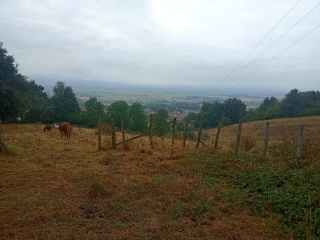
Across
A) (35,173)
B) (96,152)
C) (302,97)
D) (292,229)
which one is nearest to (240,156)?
(292,229)

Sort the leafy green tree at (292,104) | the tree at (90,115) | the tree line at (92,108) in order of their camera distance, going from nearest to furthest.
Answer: the tree line at (92,108) < the tree at (90,115) < the leafy green tree at (292,104)

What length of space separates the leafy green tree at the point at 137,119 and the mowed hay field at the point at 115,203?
25.2 meters

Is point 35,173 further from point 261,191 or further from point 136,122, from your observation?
point 136,122

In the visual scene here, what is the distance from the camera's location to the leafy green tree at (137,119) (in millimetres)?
33894

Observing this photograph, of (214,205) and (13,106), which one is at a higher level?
(13,106)

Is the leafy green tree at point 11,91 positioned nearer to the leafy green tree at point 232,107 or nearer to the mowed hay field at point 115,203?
the mowed hay field at point 115,203

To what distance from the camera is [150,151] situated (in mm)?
9680

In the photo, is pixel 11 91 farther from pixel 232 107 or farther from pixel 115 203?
pixel 232 107

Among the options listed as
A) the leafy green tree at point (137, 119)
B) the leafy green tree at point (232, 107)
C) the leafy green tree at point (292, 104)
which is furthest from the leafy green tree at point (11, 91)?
the leafy green tree at point (292, 104)

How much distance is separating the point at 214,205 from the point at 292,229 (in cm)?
152

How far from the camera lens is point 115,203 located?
16.8 feet

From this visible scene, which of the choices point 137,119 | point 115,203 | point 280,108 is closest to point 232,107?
point 280,108

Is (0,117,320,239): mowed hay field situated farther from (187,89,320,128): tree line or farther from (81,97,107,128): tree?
(187,89,320,128): tree line

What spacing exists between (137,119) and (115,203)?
1165 inches
